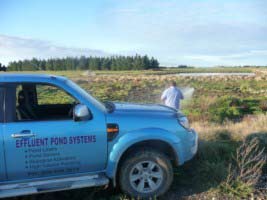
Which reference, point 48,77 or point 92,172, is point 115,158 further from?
point 48,77

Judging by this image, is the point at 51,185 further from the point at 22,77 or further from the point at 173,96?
the point at 173,96

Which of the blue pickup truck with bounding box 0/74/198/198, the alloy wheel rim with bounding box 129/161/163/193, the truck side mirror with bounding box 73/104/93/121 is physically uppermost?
the truck side mirror with bounding box 73/104/93/121

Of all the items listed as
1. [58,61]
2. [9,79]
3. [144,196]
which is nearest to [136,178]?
[144,196]

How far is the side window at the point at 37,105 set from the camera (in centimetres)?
440

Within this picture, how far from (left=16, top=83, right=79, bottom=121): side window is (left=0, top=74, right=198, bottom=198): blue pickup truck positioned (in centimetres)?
2

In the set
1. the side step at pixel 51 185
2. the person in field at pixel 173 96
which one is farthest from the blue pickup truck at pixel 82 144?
the person in field at pixel 173 96

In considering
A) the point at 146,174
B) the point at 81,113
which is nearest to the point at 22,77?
the point at 81,113

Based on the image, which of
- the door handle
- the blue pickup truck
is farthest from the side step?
the door handle

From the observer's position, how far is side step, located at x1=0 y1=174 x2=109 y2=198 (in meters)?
4.06

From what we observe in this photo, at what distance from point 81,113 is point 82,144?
43cm

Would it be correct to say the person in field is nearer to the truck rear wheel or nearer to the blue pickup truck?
the blue pickup truck

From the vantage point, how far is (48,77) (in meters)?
4.58

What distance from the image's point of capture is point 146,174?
15.4ft

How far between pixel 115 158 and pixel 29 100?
1.55m
